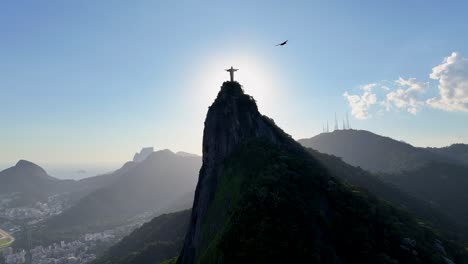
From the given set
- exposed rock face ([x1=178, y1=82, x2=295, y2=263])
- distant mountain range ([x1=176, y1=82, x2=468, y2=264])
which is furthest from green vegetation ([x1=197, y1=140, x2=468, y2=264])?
exposed rock face ([x1=178, y1=82, x2=295, y2=263])

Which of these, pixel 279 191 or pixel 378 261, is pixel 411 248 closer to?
pixel 378 261

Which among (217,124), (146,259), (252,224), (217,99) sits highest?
(217,99)

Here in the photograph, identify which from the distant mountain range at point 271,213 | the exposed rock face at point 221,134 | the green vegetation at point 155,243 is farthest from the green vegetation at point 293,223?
the green vegetation at point 155,243

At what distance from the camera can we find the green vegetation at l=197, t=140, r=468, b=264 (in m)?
22.8

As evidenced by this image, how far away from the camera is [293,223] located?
80.8 feet

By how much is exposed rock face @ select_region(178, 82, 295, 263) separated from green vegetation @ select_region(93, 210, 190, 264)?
49394 millimetres

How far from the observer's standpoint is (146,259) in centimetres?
11106

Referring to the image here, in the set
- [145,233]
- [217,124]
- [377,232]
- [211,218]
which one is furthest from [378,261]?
[145,233]

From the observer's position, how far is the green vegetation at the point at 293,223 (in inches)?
898

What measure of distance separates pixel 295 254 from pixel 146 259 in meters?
101

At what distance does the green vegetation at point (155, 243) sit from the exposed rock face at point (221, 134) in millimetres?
49394

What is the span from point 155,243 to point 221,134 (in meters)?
85.3

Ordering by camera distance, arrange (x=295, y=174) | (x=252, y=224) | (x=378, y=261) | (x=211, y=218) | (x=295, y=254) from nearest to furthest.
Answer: (x=295, y=254)
(x=252, y=224)
(x=378, y=261)
(x=295, y=174)
(x=211, y=218)

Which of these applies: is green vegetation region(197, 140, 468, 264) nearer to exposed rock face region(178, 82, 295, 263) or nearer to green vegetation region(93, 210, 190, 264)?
exposed rock face region(178, 82, 295, 263)
